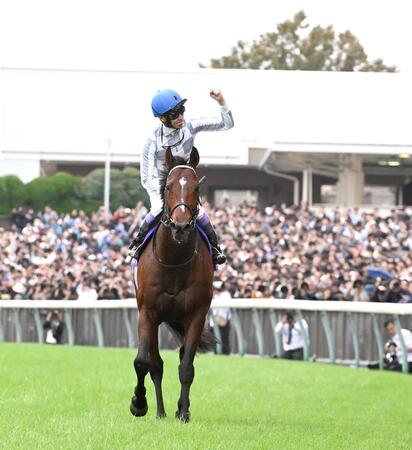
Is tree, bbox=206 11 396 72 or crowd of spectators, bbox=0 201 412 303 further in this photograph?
tree, bbox=206 11 396 72

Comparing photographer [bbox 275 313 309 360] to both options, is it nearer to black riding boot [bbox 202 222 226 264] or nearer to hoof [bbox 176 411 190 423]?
black riding boot [bbox 202 222 226 264]

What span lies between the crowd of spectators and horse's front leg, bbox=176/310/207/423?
34.5 ft

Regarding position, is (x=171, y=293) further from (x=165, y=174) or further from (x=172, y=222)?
(x=165, y=174)

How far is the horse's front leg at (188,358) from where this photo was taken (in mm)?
10055

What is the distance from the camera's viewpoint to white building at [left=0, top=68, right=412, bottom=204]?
45.4m

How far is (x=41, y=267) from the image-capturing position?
29.8 metres

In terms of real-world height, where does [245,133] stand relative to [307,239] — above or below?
above

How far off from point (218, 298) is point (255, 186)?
83.0 feet

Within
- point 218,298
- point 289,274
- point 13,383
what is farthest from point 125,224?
point 13,383

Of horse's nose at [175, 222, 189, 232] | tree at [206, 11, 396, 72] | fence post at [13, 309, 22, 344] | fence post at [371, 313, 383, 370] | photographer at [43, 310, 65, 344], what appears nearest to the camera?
horse's nose at [175, 222, 189, 232]

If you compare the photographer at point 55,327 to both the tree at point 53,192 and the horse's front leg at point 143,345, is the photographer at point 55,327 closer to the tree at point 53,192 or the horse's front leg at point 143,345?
the horse's front leg at point 143,345

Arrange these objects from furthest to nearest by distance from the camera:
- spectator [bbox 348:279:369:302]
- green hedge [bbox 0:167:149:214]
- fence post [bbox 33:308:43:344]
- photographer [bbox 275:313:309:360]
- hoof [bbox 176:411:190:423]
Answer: green hedge [bbox 0:167:149:214] < fence post [bbox 33:308:43:344] < spectator [bbox 348:279:369:302] < photographer [bbox 275:313:309:360] < hoof [bbox 176:411:190:423]

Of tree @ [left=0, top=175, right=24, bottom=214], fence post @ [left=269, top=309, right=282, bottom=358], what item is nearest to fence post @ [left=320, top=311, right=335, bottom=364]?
fence post @ [left=269, top=309, right=282, bottom=358]

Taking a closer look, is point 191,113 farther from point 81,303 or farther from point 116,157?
point 81,303
